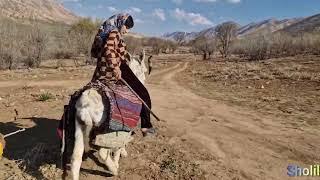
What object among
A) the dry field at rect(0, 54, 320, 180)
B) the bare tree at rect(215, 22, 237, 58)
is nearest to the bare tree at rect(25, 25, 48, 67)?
the dry field at rect(0, 54, 320, 180)

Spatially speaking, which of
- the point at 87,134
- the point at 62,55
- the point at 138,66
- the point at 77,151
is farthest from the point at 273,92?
the point at 62,55

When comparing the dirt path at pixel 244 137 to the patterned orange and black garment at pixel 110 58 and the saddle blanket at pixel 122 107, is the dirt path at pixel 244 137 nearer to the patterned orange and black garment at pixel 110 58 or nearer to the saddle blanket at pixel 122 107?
the saddle blanket at pixel 122 107

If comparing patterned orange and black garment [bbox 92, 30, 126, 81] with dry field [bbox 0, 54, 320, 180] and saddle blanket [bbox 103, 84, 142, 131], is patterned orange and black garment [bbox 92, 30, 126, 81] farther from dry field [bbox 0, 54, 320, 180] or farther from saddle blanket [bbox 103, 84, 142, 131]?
dry field [bbox 0, 54, 320, 180]

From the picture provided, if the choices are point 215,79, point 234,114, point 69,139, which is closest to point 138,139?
point 69,139

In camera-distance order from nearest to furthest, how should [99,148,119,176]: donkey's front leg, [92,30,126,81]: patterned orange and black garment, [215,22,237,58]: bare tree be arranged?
[92,30,126,81]: patterned orange and black garment → [99,148,119,176]: donkey's front leg → [215,22,237,58]: bare tree

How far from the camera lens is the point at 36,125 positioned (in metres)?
9.88

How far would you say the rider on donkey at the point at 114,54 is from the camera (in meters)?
6.48

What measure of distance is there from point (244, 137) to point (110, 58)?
156 inches

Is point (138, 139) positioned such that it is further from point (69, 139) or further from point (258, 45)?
point (258, 45)

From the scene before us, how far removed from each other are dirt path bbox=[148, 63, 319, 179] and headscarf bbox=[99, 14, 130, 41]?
2879 millimetres

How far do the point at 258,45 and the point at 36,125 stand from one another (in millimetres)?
46201

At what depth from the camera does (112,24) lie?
6.67 m

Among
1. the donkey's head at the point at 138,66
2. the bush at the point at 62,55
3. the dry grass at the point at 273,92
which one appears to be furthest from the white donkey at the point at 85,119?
the bush at the point at 62,55

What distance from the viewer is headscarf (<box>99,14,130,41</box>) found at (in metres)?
6.61
